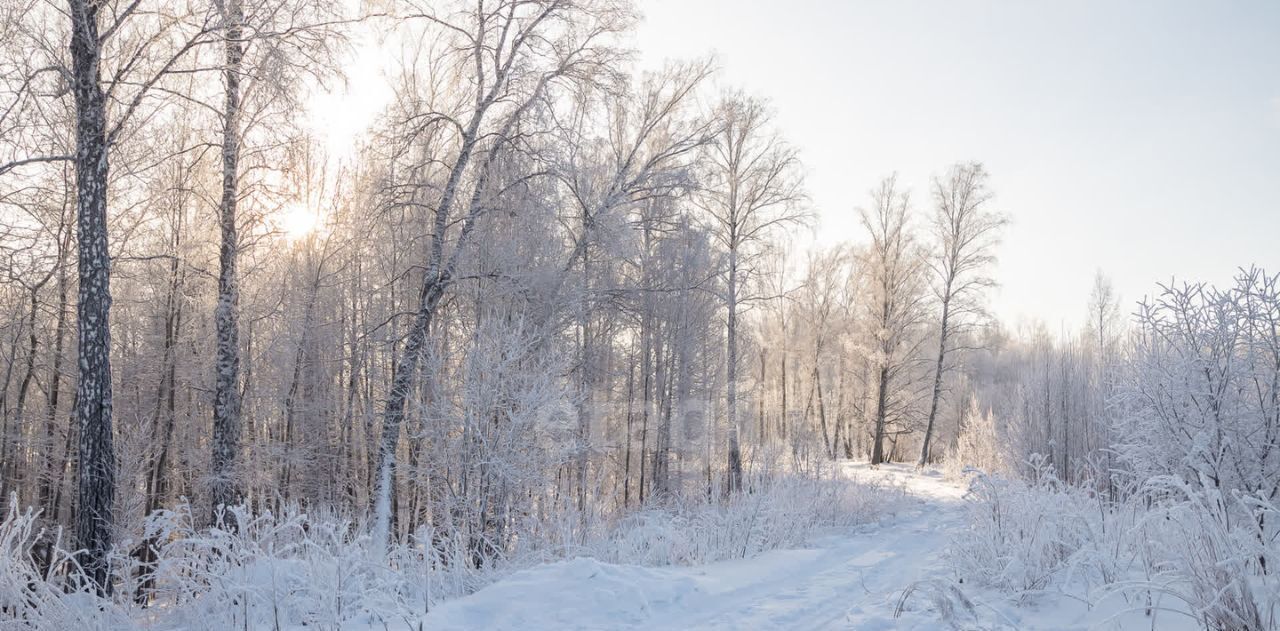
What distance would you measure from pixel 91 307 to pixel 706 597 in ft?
23.4

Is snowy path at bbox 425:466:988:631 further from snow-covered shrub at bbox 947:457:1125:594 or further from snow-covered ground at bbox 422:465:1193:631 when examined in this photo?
snow-covered shrub at bbox 947:457:1125:594

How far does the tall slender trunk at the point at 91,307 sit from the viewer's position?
7289 mm

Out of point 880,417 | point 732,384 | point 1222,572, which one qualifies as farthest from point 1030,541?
point 880,417

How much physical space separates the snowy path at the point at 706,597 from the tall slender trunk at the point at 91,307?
504 cm

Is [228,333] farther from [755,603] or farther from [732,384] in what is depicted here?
[732,384]

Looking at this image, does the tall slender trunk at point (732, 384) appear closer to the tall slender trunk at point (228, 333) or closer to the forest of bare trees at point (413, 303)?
the forest of bare trees at point (413, 303)

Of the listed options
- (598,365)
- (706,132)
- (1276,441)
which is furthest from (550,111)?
(1276,441)

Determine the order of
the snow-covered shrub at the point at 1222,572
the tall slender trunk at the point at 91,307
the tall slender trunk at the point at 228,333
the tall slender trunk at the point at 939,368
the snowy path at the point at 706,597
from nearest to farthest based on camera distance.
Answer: the snow-covered shrub at the point at 1222,572, the snowy path at the point at 706,597, the tall slender trunk at the point at 91,307, the tall slender trunk at the point at 228,333, the tall slender trunk at the point at 939,368

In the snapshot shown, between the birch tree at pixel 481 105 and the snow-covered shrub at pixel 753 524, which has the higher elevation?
the birch tree at pixel 481 105

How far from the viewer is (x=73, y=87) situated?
7.35 metres

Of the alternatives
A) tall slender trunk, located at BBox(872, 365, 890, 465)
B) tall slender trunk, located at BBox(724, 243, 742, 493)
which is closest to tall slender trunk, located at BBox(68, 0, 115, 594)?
tall slender trunk, located at BBox(724, 243, 742, 493)

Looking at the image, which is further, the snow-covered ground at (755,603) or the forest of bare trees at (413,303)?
the forest of bare trees at (413,303)

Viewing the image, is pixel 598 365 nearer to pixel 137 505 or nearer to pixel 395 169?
pixel 395 169

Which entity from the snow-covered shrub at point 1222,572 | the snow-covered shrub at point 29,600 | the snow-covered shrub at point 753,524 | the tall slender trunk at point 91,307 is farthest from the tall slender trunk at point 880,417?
the snow-covered shrub at point 29,600
